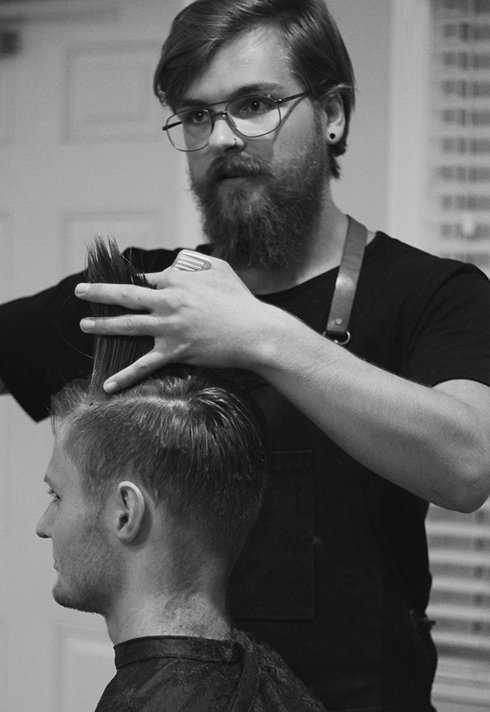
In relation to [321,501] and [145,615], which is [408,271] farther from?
[145,615]

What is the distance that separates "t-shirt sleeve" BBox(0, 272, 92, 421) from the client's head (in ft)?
1.59

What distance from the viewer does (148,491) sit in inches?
48.3

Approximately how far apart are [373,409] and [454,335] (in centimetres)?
26

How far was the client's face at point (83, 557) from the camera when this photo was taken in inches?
48.4

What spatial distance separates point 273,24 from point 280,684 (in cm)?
103

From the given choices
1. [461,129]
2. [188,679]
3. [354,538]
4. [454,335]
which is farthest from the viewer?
[461,129]

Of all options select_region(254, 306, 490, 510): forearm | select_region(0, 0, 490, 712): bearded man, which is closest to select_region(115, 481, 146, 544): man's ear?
select_region(254, 306, 490, 510): forearm

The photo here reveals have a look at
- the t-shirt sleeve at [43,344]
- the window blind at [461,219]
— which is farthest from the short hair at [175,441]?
the window blind at [461,219]

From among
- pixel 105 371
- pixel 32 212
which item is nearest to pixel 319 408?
pixel 105 371

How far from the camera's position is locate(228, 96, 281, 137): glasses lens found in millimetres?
1540

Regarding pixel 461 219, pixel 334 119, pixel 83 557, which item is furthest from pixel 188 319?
pixel 461 219

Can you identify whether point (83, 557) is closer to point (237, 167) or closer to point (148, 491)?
point (148, 491)

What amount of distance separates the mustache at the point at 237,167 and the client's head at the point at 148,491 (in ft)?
1.20

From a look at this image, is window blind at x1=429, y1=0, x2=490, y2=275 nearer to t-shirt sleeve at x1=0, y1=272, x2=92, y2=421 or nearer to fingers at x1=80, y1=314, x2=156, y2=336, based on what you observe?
t-shirt sleeve at x1=0, y1=272, x2=92, y2=421
